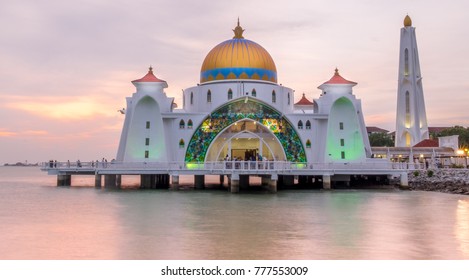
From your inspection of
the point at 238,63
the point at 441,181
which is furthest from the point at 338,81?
the point at 441,181

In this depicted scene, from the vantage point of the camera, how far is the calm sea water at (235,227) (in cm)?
1416

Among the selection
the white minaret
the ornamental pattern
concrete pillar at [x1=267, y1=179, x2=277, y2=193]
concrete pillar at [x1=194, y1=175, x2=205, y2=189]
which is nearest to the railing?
concrete pillar at [x1=267, y1=179, x2=277, y2=193]

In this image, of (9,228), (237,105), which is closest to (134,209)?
(9,228)

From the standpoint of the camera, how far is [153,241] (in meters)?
15.7

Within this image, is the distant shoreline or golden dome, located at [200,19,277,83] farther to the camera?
golden dome, located at [200,19,277,83]

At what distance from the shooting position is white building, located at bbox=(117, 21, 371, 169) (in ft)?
122

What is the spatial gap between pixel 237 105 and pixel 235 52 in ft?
17.0

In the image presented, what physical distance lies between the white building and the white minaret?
79.5 feet

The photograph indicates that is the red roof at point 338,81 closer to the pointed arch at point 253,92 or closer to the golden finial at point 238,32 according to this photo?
the pointed arch at point 253,92

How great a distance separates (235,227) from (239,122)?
19696mm

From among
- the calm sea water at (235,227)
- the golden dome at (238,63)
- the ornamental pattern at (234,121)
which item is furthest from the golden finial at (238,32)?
the calm sea water at (235,227)

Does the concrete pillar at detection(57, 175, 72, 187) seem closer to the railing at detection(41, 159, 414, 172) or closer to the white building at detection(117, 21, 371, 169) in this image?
the railing at detection(41, 159, 414, 172)

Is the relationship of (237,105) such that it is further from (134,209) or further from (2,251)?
(2,251)

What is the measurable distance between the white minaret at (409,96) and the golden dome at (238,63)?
90.8 feet
